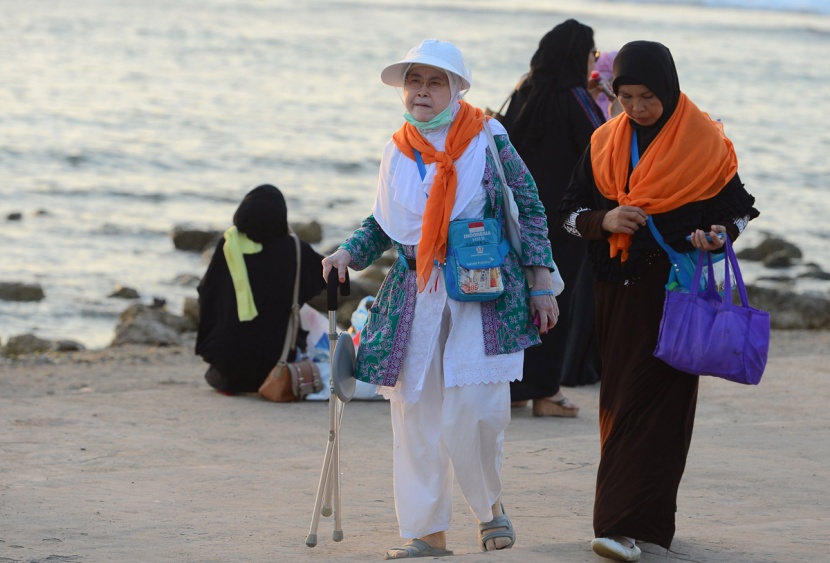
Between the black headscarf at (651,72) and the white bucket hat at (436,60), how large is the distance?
20.1 inches

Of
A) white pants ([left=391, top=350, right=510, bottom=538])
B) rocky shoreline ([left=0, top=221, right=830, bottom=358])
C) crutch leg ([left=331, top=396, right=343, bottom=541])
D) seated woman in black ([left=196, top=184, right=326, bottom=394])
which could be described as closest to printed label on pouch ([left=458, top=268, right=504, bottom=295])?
white pants ([left=391, top=350, right=510, bottom=538])

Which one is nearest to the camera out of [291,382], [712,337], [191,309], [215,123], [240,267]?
[712,337]

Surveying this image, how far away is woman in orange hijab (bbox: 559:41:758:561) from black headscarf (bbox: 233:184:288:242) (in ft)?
10.9

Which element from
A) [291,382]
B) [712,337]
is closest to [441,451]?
[712,337]

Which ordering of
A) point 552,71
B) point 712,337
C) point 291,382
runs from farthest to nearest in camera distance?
point 291,382, point 552,71, point 712,337

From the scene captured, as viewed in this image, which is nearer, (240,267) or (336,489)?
(336,489)

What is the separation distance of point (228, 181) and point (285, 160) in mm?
2391

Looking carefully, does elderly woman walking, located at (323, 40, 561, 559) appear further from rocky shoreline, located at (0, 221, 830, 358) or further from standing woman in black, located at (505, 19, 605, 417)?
rocky shoreline, located at (0, 221, 830, 358)

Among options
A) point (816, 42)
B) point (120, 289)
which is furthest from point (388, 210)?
point (816, 42)

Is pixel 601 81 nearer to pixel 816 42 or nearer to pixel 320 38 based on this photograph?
pixel 320 38

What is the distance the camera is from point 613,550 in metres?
4.11

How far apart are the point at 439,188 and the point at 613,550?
51.4 inches

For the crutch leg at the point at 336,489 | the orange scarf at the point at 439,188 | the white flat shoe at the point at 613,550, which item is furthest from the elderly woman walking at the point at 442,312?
the white flat shoe at the point at 613,550

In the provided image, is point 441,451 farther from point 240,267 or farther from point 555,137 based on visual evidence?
point 240,267
